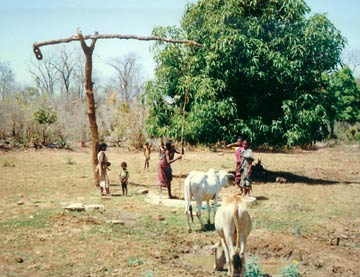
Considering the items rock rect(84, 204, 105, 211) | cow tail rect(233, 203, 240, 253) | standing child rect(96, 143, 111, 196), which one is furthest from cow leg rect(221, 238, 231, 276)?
standing child rect(96, 143, 111, 196)

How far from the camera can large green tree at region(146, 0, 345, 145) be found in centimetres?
1581

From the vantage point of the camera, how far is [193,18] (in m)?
17.5

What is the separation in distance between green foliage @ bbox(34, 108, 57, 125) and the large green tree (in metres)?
15.3

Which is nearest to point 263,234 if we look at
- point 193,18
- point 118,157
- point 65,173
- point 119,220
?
point 119,220

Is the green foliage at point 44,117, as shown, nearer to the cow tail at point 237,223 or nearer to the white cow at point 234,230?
the white cow at point 234,230

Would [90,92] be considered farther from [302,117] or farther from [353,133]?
[353,133]

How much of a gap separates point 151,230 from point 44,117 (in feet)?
72.6

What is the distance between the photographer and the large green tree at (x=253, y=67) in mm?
15812

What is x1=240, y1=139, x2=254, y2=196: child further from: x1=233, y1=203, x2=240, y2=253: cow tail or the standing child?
x1=233, y1=203, x2=240, y2=253: cow tail

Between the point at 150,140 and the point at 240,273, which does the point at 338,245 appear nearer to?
the point at 240,273

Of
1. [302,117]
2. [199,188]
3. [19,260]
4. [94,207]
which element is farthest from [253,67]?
[19,260]

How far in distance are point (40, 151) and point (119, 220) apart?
1943 cm

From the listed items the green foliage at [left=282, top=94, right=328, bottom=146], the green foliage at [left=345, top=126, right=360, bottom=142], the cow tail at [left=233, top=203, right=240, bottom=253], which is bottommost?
the cow tail at [left=233, top=203, right=240, bottom=253]

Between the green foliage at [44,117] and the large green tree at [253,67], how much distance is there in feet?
50.2
